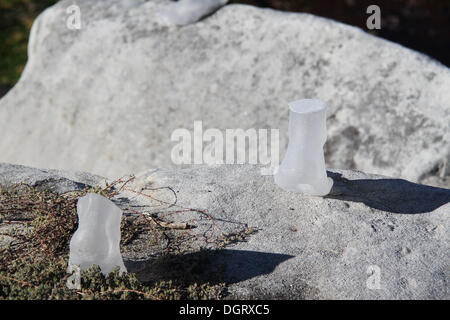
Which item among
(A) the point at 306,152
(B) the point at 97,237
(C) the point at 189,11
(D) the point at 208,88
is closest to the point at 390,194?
(A) the point at 306,152

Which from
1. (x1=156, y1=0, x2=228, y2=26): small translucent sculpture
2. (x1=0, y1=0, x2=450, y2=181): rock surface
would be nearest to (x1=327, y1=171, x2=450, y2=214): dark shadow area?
(x1=0, y1=0, x2=450, y2=181): rock surface

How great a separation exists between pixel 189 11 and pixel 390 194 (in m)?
A: 3.08

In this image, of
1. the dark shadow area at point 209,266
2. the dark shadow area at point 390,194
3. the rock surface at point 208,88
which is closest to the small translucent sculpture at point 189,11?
the rock surface at point 208,88

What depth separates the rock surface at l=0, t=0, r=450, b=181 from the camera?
188 inches

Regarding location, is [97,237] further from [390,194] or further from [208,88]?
[208,88]

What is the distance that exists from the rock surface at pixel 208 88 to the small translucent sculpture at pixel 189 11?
9cm

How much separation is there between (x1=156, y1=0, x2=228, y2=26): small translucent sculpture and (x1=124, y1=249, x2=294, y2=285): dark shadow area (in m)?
3.31

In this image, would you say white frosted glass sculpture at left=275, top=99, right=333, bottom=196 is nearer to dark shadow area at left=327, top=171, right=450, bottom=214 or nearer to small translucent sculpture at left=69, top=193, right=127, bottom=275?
dark shadow area at left=327, top=171, right=450, bottom=214
